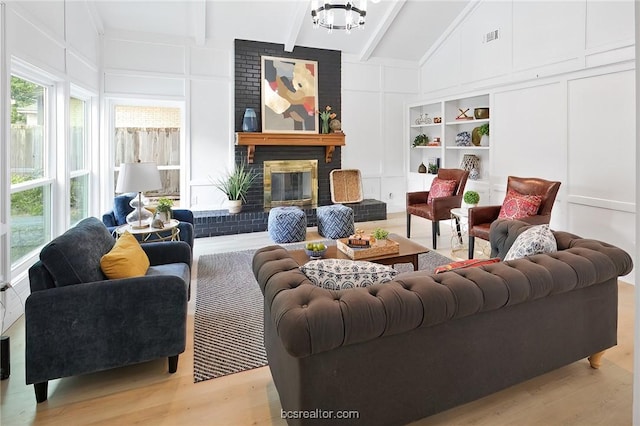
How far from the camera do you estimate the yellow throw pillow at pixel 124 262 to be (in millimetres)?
2266

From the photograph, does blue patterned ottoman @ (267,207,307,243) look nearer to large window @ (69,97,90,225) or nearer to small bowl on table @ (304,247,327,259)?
small bowl on table @ (304,247,327,259)

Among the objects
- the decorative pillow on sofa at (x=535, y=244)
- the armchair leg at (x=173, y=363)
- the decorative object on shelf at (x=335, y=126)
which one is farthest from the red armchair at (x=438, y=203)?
the armchair leg at (x=173, y=363)

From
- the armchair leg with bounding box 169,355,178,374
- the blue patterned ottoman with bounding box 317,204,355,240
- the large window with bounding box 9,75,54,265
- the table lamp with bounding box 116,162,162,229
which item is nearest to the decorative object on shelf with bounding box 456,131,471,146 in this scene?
the blue patterned ottoman with bounding box 317,204,355,240

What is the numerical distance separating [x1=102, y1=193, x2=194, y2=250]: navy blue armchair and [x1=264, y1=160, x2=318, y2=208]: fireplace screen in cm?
227

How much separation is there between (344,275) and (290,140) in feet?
16.1

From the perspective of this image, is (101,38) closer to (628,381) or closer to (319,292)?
(319,292)

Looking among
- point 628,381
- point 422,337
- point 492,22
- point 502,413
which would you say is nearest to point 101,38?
point 492,22

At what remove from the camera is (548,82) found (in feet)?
15.8

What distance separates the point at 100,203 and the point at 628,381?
Answer: 608cm

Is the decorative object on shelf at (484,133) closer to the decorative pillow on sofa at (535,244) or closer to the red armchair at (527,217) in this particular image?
the red armchair at (527,217)

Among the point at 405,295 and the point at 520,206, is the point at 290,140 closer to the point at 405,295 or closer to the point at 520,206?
the point at 520,206

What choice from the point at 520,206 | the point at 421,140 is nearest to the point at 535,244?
the point at 520,206

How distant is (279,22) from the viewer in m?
5.91

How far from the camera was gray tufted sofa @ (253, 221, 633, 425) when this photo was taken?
1.48m
